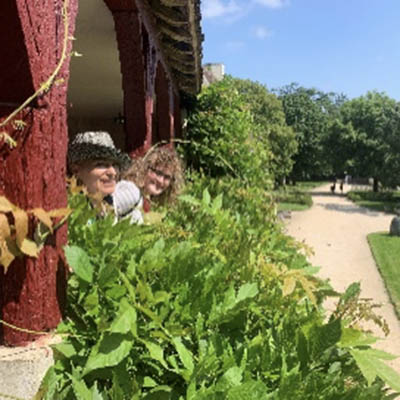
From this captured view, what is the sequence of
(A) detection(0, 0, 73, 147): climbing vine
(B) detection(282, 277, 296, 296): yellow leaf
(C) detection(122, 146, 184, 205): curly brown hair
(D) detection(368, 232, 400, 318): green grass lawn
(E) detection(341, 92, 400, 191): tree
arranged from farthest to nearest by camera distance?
(E) detection(341, 92, 400, 191): tree < (D) detection(368, 232, 400, 318): green grass lawn < (C) detection(122, 146, 184, 205): curly brown hair < (B) detection(282, 277, 296, 296): yellow leaf < (A) detection(0, 0, 73, 147): climbing vine

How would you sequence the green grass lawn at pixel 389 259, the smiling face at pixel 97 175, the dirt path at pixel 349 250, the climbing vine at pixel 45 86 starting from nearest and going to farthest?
the climbing vine at pixel 45 86
the smiling face at pixel 97 175
the dirt path at pixel 349 250
the green grass lawn at pixel 389 259

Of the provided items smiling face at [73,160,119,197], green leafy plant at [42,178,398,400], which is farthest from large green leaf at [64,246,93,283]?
smiling face at [73,160,119,197]

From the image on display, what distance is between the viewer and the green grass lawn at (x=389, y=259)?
33.2ft

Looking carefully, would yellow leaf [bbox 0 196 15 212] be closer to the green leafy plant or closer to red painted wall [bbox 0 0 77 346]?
red painted wall [bbox 0 0 77 346]

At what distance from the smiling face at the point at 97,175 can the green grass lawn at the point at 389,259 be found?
6.23 meters

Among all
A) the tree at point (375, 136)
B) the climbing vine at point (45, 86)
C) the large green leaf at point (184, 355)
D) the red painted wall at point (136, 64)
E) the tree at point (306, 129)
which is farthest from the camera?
the tree at point (306, 129)

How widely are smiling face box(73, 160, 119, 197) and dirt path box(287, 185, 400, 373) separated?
5.05 ft

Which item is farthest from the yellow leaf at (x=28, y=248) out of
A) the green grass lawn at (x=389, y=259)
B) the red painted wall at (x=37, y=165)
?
the green grass lawn at (x=389, y=259)

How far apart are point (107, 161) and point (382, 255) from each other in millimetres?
12511

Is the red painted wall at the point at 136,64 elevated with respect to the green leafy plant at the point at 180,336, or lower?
elevated

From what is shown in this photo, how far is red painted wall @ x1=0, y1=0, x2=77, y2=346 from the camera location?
5.31 feet

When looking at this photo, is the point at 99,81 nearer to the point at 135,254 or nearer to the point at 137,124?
the point at 137,124

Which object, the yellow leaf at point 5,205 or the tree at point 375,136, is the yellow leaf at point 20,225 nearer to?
the yellow leaf at point 5,205

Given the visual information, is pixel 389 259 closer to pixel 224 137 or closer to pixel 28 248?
pixel 224 137
